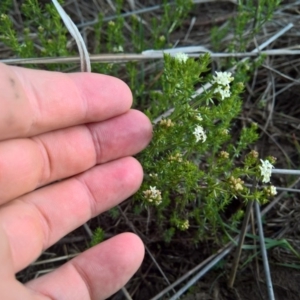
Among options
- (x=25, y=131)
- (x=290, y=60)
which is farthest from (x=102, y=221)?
(x=290, y=60)

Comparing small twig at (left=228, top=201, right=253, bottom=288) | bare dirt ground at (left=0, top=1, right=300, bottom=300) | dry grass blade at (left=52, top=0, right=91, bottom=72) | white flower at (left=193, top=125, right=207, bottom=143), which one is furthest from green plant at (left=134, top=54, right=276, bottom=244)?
dry grass blade at (left=52, top=0, right=91, bottom=72)

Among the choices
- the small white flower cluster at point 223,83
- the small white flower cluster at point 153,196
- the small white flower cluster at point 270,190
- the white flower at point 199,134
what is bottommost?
the small white flower cluster at point 153,196

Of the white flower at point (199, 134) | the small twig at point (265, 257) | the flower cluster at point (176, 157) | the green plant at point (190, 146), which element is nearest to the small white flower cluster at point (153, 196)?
the green plant at point (190, 146)

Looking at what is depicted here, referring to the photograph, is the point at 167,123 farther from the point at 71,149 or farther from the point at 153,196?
the point at 71,149

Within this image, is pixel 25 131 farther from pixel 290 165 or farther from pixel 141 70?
pixel 290 165

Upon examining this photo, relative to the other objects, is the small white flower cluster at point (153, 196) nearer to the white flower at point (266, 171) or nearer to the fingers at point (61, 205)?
the fingers at point (61, 205)
